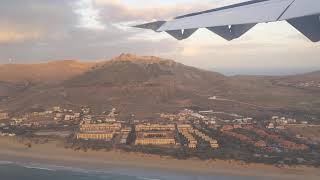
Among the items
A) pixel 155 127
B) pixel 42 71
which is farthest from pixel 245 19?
pixel 42 71

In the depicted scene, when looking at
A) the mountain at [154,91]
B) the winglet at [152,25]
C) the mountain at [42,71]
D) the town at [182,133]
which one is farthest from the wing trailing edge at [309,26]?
the mountain at [42,71]

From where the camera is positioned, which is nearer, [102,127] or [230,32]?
[230,32]

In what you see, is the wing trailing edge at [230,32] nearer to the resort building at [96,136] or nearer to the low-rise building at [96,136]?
the low-rise building at [96,136]

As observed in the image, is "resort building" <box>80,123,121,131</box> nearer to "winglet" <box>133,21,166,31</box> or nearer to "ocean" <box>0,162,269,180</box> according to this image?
"ocean" <box>0,162,269,180</box>

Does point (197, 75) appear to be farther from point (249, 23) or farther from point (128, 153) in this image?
point (249, 23)

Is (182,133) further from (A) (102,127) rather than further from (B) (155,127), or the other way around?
(A) (102,127)

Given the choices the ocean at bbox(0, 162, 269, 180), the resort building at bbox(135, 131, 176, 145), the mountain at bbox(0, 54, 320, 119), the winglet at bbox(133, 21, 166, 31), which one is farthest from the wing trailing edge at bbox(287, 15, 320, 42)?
the mountain at bbox(0, 54, 320, 119)

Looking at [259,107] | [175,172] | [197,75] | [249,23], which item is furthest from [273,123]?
[249,23]
